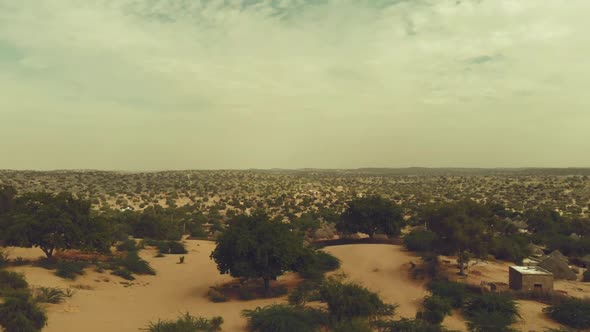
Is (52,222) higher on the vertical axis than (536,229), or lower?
higher

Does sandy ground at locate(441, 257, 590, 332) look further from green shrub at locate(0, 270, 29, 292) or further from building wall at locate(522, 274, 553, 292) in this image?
green shrub at locate(0, 270, 29, 292)

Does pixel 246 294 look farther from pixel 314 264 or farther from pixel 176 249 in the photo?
pixel 176 249

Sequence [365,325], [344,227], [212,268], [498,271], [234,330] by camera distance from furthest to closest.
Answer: [344,227] < [212,268] < [498,271] < [234,330] < [365,325]

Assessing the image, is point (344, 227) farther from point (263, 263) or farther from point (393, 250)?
point (263, 263)

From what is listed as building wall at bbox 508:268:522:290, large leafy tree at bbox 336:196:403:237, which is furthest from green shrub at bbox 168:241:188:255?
building wall at bbox 508:268:522:290

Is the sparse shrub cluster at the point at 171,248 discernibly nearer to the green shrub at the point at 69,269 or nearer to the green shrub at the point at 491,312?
the green shrub at the point at 69,269

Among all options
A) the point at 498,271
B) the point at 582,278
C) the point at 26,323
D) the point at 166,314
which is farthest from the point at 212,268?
the point at 582,278

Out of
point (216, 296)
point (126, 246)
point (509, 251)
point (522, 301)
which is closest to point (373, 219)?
point (509, 251)

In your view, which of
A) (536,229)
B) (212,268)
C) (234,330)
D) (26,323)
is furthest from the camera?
(536,229)
